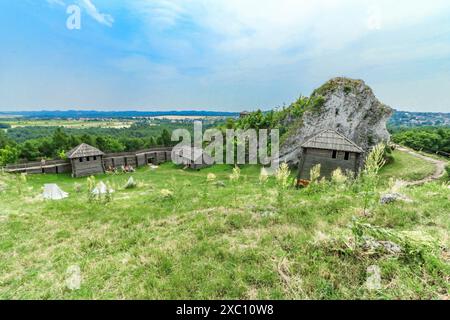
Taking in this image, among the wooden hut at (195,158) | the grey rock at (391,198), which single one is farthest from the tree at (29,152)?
the grey rock at (391,198)

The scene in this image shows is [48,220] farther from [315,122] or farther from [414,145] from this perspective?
[414,145]

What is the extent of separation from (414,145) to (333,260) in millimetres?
48941

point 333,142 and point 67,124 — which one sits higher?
point 333,142

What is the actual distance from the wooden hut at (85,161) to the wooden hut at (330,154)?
24.5 m

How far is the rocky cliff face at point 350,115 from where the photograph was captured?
24.3m

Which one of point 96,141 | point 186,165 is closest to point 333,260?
point 186,165

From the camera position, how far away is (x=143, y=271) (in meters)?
4.03

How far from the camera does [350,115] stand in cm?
2467

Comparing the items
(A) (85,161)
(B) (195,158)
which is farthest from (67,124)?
(B) (195,158)

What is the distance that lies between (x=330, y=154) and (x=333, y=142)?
917mm

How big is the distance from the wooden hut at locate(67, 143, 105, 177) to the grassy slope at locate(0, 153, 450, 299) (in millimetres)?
21089

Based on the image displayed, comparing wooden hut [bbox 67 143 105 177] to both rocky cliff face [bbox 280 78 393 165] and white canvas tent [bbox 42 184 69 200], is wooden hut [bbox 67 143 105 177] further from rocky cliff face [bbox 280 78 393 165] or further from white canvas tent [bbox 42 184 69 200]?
rocky cliff face [bbox 280 78 393 165]

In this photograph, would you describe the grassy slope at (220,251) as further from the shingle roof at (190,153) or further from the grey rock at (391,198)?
the shingle roof at (190,153)

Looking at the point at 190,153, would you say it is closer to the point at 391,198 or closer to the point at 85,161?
the point at 85,161
